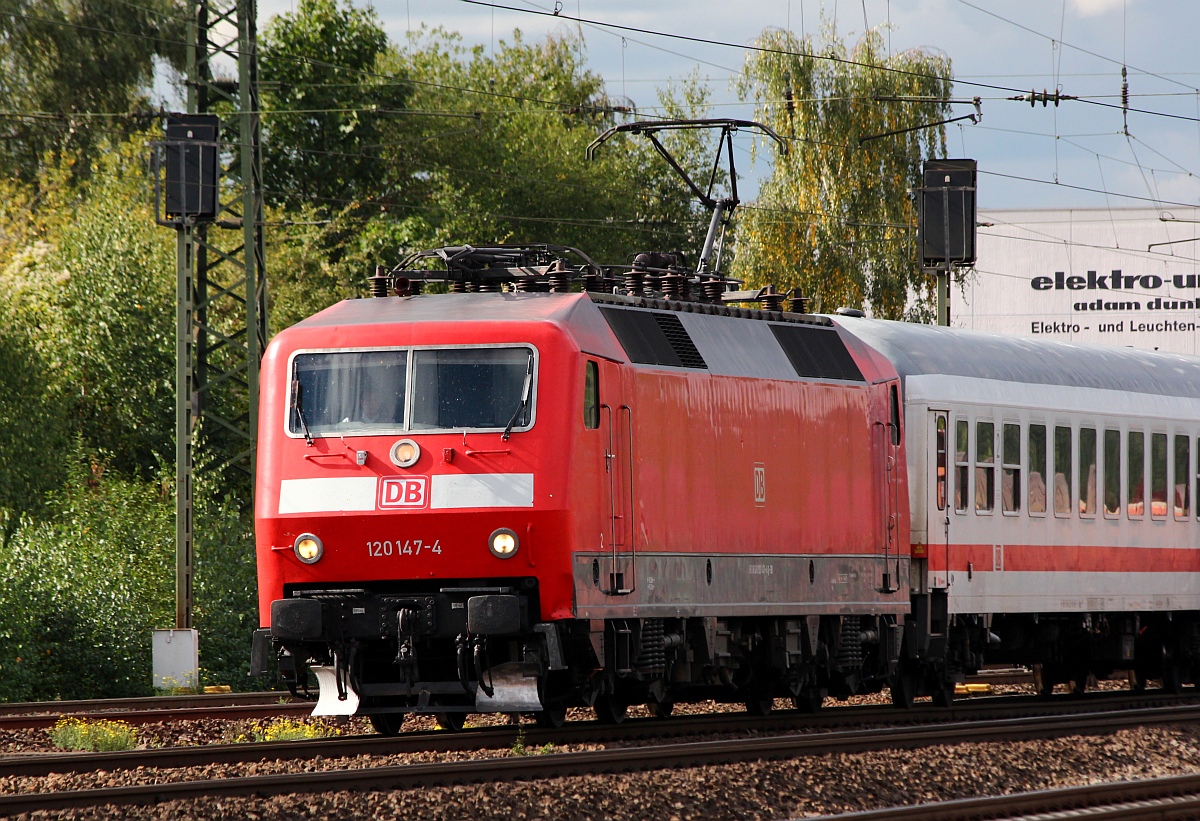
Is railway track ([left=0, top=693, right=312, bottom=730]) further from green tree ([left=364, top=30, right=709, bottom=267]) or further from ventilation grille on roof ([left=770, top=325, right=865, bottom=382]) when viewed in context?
green tree ([left=364, top=30, right=709, bottom=267])

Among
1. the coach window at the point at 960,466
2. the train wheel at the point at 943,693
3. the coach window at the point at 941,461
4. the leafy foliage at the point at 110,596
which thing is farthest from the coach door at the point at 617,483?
the leafy foliage at the point at 110,596

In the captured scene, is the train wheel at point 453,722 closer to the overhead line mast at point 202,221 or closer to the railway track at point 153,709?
the railway track at point 153,709

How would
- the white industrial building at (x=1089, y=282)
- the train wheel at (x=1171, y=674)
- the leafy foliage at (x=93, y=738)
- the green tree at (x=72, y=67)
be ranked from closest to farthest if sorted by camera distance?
the leafy foliage at (x=93, y=738), the train wheel at (x=1171, y=674), the green tree at (x=72, y=67), the white industrial building at (x=1089, y=282)

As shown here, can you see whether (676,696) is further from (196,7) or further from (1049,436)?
(196,7)

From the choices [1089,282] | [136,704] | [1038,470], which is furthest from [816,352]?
[1089,282]

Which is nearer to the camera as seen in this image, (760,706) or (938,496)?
(760,706)

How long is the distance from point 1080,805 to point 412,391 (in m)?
5.58

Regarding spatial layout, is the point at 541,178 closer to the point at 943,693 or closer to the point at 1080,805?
the point at 943,693

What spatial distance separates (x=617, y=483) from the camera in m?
14.0

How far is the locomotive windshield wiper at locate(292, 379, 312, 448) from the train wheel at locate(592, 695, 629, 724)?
3663 mm

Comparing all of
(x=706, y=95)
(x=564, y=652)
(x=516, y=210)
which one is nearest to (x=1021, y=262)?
(x=706, y=95)

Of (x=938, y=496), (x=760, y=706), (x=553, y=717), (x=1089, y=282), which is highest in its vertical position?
(x=1089, y=282)

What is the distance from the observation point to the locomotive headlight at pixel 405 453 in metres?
13.3

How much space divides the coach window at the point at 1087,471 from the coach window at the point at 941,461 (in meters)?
2.55
